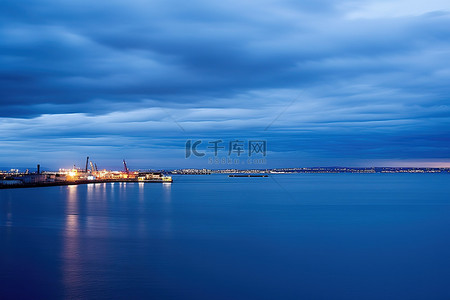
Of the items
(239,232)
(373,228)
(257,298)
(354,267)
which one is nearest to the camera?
(257,298)

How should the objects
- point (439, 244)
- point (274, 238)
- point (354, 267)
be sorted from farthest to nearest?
1. point (274, 238)
2. point (439, 244)
3. point (354, 267)

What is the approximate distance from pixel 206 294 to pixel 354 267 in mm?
7033

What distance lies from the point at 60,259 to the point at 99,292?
6.07 meters

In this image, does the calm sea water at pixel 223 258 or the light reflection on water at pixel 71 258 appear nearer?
the calm sea water at pixel 223 258

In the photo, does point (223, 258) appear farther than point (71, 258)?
Yes

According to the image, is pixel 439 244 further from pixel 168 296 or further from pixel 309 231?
pixel 168 296

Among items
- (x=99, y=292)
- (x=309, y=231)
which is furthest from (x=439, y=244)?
(x=99, y=292)

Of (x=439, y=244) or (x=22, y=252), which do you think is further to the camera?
(x=439, y=244)

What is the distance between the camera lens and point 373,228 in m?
31.2

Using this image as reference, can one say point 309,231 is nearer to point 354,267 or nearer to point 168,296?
point 354,267

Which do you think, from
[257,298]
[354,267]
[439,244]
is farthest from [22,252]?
[439,244]

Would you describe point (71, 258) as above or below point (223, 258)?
above

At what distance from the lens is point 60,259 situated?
19938mm

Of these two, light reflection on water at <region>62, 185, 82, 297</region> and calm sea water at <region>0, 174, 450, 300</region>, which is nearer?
calm sea water at <region>0, 174, 450, 300</region>
